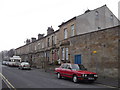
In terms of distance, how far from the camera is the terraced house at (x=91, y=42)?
16656 millimetres

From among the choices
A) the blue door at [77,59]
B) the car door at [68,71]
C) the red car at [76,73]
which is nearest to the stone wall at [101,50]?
the blue door at [77,59]

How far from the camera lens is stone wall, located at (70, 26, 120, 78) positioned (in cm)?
1627

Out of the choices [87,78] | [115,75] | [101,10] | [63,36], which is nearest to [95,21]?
[101,10]

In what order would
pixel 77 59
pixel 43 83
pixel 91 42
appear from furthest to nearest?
1. pixel 77 59
2. pixel 91 42
3. pixel 43 83

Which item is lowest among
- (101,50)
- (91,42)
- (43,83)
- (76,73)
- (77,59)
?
(43,83)

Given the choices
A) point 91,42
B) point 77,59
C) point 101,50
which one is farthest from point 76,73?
point 77,59

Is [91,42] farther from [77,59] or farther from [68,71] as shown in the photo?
[68,71]

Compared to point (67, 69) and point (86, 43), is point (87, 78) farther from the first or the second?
point (86, 43)

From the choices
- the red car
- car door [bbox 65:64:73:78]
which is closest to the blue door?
the red car

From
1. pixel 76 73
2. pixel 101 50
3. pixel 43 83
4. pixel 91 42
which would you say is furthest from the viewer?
pixel 91 42

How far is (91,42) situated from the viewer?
64.2 feet

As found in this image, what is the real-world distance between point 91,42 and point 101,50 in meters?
2.05

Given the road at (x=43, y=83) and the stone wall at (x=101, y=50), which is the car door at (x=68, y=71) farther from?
the stone wall at (x=101, y=50)

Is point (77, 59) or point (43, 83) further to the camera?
point (77, 59)
